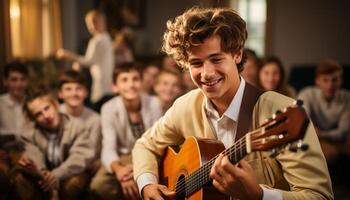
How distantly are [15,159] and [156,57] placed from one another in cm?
549

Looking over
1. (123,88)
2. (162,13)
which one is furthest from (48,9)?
(123,88)

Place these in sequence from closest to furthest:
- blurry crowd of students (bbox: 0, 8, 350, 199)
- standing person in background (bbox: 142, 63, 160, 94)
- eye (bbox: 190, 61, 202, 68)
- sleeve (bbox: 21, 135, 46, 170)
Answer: eye (bbox: 190, 61, 202, 68) < blurry crowd of students (bbox: 0, 8, 350, 199) < sleeve (bbox: 21, 135, 46, 170) < standing person in background (bbox: 142, 63, 160, 94)

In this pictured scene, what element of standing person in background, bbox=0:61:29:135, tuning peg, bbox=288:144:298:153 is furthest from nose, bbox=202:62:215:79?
standing person in background, bbox=0:61:29:135

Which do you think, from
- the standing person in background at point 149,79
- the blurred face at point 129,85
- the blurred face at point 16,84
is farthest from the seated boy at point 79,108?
the standing person in background at point 149,79

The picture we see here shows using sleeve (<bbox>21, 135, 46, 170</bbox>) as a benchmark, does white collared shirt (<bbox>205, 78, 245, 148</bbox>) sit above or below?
above

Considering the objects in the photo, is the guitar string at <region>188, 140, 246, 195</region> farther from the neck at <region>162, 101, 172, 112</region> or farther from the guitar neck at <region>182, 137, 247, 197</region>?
the neck at <region>162, 101, 172, 112</region>

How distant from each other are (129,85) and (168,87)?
517 mm

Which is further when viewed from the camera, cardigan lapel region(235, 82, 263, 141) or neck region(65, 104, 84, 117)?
neck region(65, 104, 84, 117)

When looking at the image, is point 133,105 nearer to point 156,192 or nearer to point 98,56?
point 156,192

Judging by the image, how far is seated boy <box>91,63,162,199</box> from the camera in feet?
8.45

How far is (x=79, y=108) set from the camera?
296 centimetres

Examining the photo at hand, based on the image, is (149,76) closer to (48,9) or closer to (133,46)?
(48,9)

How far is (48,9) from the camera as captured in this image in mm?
6594

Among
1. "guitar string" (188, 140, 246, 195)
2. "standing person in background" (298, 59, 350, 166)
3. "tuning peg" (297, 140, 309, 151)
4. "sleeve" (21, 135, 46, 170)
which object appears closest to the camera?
"tuning peg" (297, 140, 309, 151)
